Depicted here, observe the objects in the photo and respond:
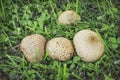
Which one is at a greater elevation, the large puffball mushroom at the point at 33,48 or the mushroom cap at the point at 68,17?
the mushroom cap at the point at 68,17

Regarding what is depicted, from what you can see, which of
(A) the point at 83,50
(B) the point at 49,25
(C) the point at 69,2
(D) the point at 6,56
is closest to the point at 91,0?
(C) the point at 69,2

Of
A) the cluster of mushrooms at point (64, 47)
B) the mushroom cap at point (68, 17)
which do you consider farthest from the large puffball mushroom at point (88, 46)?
the mushroom cap at point (68, 17)

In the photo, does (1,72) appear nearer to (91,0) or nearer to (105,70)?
(105,70)

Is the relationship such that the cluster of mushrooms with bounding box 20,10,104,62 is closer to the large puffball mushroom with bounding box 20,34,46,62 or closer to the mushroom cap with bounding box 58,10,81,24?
the large puffball mushroom with bounding box 20,34,46,62

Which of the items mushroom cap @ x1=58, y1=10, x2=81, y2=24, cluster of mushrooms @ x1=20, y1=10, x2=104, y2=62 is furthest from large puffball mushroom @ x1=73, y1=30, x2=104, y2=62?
mushroom cap @ x1=58, y1=10, x2=81, y2=24

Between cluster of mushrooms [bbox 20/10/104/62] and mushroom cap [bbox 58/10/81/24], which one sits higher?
mushroom cap [bbox 58/10/81/24]

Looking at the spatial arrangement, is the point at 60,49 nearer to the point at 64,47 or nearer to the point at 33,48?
the point at 64,47

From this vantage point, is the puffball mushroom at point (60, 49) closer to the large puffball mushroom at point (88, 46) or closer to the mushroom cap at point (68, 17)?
the large puffball mushroom at point (88, 46)
